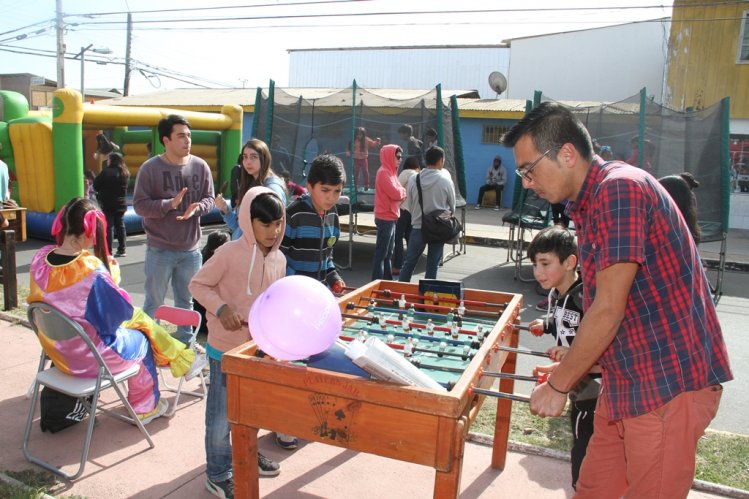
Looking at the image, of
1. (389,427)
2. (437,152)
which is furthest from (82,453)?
(437,152)

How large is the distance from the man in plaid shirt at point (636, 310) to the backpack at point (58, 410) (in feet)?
9.33

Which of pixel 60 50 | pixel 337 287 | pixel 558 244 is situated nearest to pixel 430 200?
pixel 337 287

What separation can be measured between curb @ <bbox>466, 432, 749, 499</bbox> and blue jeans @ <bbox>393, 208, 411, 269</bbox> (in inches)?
203

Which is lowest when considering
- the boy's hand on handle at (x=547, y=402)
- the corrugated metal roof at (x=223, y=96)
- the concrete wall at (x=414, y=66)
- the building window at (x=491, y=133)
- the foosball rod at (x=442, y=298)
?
the foosball rod at (x=442, y=298)

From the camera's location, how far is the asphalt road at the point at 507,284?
476 centimetres

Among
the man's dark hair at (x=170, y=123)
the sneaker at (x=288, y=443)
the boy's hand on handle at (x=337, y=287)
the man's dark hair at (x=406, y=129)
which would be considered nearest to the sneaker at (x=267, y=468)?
the sneaker at (x=288, y=443)

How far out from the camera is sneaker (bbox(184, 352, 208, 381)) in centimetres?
396

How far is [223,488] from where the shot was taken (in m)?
3.03

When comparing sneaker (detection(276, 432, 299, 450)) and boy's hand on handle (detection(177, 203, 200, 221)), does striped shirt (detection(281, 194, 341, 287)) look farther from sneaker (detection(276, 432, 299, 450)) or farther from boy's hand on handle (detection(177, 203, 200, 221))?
boy's hand on handle (detection(177, 203, 200, 221))

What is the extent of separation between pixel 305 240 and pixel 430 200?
358cm

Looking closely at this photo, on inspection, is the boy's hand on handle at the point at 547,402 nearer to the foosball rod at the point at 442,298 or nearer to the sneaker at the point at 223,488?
the foosball rod at the point at 442,298

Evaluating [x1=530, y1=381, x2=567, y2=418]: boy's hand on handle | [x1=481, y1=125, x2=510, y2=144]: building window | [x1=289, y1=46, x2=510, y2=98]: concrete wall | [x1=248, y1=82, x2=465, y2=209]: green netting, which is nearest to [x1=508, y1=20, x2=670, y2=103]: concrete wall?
[x1=289, y1=46, x2=510, y2=98]: concrete wall

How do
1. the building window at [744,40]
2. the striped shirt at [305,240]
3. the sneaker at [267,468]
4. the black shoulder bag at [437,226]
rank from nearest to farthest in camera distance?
the sneaker at [267,468] < the striped shirt at [305,240] < the black shoulder bag at [437,226] < the building window at [744,40]

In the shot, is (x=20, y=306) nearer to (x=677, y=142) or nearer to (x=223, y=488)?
(x=223, y=488)
